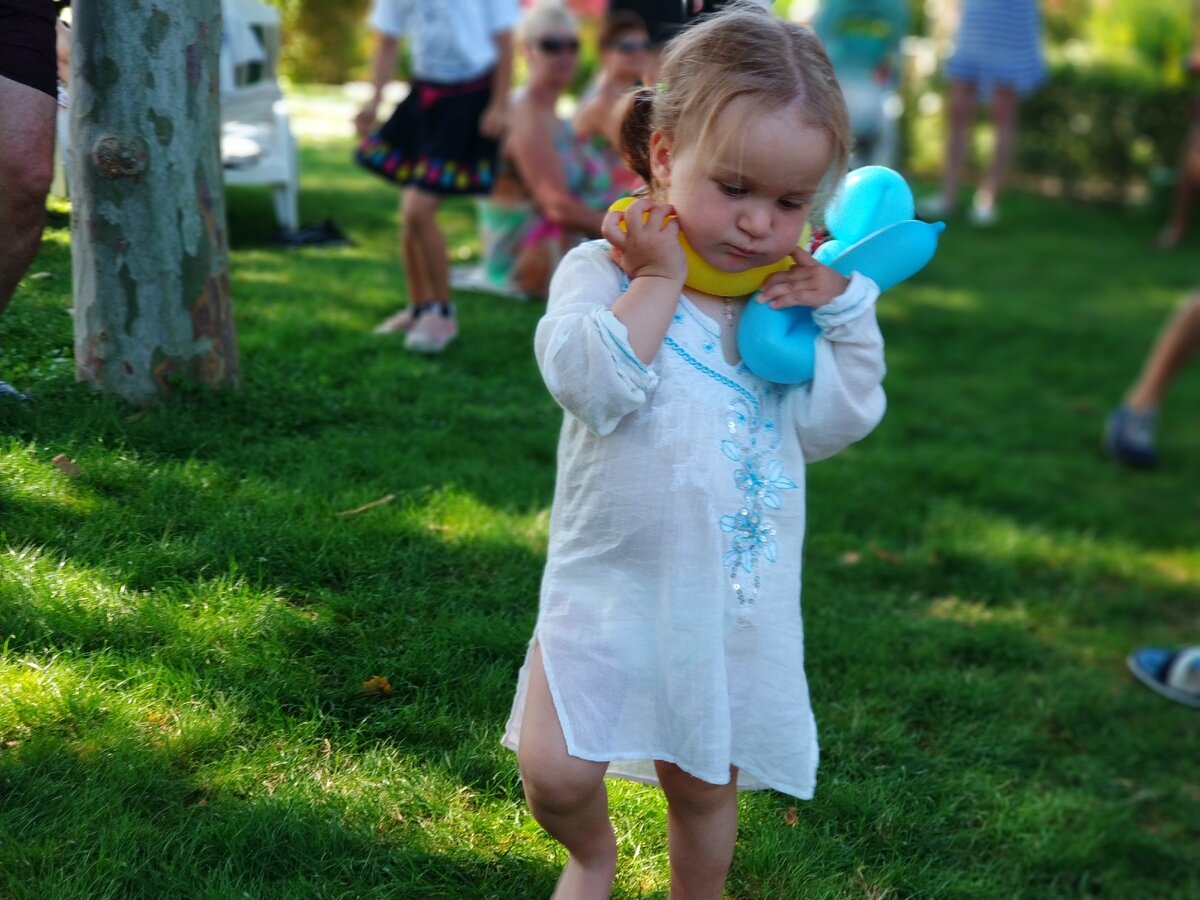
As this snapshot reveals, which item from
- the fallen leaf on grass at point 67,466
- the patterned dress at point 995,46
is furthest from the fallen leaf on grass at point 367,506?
the patterned dress at point 995,46

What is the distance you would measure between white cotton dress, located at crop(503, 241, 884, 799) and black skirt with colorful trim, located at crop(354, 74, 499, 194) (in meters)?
3.06

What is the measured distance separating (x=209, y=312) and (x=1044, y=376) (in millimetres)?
5049

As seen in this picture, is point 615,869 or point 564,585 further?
point 615,869

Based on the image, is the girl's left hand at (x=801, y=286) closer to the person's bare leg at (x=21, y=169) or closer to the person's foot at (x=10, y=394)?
the person's bare leg at (x=21, y=169)

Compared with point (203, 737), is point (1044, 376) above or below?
below

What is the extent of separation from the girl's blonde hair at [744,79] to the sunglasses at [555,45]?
3935 mm

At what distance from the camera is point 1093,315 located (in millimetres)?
8000

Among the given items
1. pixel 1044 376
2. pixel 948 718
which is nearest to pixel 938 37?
pixel 1044 376

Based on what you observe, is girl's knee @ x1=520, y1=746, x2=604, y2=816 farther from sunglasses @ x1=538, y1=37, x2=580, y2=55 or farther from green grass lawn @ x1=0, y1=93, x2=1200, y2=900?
sunglasses @ x1=538, y1=37, x2=580, y2=55

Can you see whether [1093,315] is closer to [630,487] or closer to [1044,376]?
[1044,376]

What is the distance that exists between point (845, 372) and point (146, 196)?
1.72m

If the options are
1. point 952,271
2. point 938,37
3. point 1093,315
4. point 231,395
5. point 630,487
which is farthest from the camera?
point 938,37

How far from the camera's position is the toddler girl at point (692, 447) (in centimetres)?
197

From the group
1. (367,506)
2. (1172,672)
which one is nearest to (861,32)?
(1172,672)
